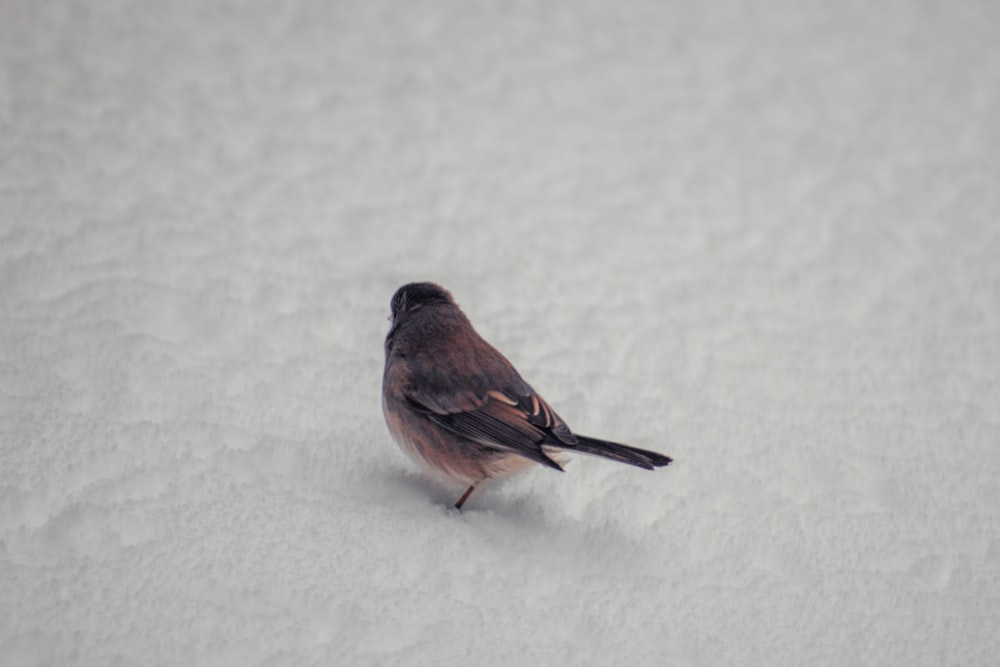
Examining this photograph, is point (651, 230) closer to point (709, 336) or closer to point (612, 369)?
point (709, 336)

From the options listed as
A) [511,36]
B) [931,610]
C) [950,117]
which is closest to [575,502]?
[931,610]

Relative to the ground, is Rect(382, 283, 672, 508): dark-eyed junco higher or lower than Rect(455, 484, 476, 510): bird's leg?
higher

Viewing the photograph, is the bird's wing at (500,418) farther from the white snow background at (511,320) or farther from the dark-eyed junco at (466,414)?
the white snow background at (511,320)

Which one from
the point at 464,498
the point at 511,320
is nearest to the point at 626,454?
the point at 464,498

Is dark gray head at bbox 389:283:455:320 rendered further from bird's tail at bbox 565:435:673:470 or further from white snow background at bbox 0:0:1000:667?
bird's tail at bbox 565:435:673:470

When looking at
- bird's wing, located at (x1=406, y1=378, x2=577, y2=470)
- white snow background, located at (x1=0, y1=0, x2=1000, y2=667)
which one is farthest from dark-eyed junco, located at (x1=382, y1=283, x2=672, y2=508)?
white snow background, located at (x1=0, y1=0, x2=1000, y2=667)

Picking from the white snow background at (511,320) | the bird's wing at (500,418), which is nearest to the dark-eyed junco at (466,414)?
the bird's wing at (500,418)

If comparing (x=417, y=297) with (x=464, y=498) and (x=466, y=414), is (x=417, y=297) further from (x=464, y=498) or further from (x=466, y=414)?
(x=464, y=498)
